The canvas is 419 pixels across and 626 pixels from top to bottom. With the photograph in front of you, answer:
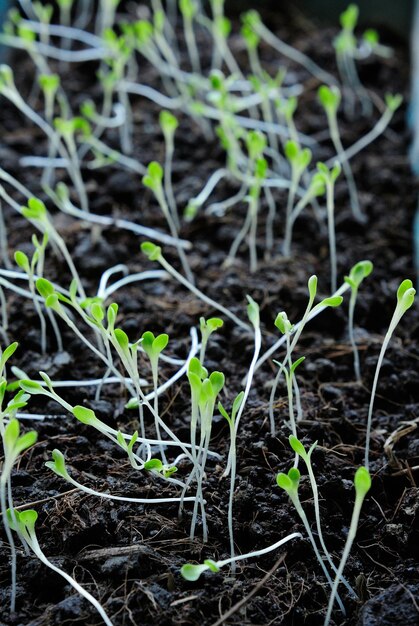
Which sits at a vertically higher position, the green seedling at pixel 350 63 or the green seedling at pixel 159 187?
the green seedling at pixel 350 63

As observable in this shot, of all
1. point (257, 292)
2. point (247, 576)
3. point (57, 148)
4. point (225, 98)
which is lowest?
point (247, 576)

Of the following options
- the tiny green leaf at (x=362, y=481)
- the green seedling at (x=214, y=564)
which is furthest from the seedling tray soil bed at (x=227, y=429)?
the tiny green leaf at (x=362, y=481)

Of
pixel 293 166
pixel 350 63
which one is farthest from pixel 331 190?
pixel 350 63

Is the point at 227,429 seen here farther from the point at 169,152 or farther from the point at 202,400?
the point at 169,152

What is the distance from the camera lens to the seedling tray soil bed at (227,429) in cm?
97

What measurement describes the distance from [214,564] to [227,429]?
334 mm

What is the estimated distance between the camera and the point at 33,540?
955mm

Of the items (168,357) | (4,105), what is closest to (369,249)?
(168,357)

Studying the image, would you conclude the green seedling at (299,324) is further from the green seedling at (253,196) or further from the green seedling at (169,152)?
the green seedling at (169,152)

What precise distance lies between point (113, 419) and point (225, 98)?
0.80m

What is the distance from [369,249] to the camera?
166cm

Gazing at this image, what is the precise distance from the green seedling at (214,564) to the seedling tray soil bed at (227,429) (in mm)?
18

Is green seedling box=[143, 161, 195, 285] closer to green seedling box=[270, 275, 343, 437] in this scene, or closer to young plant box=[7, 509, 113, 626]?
green seedling box=[270, 275, 343, 437]

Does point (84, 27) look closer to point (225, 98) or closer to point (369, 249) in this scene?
point (225, 98)
